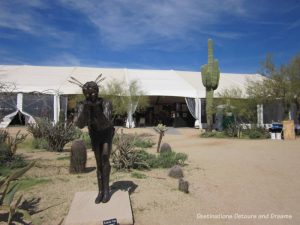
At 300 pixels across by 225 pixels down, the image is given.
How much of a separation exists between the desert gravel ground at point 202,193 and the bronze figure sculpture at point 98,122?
69cm

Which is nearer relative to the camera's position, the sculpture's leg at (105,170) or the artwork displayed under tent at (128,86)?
the sculpture's leg at (105,170)

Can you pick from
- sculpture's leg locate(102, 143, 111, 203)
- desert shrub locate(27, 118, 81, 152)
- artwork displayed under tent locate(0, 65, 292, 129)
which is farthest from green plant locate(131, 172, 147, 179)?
artwork displayed under tent locate(0, 65, 292, 129)

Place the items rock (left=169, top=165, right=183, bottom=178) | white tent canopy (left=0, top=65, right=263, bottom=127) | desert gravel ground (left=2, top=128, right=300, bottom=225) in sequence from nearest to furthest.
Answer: desert gravel ground (left=2, top=128, right=300, bottom=225) < rock (left=169, top=165, right=183, bottom=178) < white tent canopy (left=0, top=65, right=263, bottom=127)

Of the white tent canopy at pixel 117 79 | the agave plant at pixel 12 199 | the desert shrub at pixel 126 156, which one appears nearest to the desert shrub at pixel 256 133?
the white tent canopy at pixel 117 79

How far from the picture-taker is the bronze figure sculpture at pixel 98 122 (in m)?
4.23

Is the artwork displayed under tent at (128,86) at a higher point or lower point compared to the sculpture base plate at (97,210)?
higher

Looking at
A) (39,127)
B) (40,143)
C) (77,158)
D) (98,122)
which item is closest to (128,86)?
(39,127)

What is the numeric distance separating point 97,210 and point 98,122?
1.17 m

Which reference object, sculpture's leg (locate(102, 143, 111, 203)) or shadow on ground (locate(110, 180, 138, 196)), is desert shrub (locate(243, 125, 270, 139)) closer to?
shadow on ground (locate(110, 180, 138, 196))

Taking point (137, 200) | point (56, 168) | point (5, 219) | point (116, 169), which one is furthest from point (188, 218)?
A: point (56, 168)

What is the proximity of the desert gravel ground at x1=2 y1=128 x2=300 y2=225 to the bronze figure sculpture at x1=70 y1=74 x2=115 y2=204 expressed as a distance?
2.25 feet

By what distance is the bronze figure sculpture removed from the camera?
423 cm

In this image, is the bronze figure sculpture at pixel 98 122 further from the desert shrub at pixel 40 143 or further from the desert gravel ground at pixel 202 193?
the desert shrub at pixel 40 143

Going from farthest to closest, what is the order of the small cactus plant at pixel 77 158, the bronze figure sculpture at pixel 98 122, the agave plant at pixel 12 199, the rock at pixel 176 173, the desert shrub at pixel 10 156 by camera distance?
the desert shrub at pixel 10 156
the small cactus plant at pixel 77 158
the rock at pixel 176 173
the bronze figure sculpture at pixel 98 122
the agave plant at pixel 12 199
